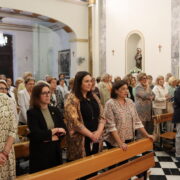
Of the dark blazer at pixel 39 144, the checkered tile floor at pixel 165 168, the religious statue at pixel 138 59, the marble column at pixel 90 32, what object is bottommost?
the checkered tile floor at pixel 165 168

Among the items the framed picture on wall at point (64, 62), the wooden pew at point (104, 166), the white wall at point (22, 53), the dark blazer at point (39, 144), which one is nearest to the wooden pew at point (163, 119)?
the wooden pew at point (104, 166)

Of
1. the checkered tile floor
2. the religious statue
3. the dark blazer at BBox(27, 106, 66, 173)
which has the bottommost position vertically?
the checkered tile floor

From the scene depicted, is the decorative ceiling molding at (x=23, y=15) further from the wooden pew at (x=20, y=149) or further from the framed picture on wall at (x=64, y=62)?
the wooden pew at (x=20, y=149)

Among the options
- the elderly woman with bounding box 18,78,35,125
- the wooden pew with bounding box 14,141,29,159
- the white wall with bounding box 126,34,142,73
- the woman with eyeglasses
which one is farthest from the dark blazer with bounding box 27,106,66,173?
the white wall with bounding box 126,34,142,73

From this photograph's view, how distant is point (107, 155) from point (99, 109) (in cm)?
62

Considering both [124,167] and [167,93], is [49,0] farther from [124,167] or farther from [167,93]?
[124,167]

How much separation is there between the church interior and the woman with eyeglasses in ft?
0.04

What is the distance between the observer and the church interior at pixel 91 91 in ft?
10.3

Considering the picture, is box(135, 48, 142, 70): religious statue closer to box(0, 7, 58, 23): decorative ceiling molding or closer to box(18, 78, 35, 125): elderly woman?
box(0, 7, 58, 23): decorative ceiling molding

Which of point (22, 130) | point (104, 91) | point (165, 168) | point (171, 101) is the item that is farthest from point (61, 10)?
point (165, 168)

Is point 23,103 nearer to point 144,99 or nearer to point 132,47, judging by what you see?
point 144,99

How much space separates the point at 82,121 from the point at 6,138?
905mm

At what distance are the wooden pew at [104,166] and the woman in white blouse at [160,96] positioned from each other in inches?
125

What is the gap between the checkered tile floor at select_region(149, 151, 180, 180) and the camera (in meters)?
4.70
